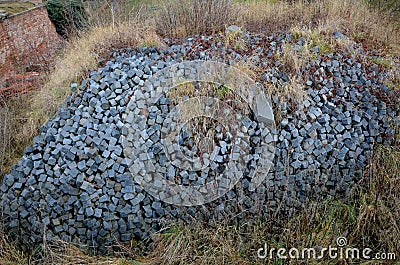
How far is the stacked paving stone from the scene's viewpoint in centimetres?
308

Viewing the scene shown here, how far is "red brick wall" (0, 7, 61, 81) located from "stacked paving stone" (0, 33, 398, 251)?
2.41m

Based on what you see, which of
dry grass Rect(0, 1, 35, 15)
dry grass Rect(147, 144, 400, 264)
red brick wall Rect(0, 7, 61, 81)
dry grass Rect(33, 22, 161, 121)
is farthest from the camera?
dry grass Rect(0, 1, 35, 15)

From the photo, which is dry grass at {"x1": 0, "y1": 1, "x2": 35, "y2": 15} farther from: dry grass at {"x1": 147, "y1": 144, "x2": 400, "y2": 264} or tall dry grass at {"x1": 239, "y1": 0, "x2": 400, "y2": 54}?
dry grass at {"x1": 147, "y1": 144, "x2": 400, "y2": 264}

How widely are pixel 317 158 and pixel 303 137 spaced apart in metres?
0.21

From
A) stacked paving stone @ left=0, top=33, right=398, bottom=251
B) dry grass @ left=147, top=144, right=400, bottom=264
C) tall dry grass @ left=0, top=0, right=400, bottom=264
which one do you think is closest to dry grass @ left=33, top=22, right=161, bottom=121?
tall dry grass @ left=0, top=0, right=400, bottom=264

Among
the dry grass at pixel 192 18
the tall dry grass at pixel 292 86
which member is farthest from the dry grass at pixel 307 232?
the dry grass at pixel 192 18

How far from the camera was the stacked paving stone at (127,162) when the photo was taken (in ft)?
10.1

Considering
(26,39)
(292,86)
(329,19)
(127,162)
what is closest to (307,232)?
(292,86)

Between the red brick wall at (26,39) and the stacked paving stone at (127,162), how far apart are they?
7.90 feet

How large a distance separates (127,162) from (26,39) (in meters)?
4.58

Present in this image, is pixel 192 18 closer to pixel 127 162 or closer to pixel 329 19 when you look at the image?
pixel 329 19

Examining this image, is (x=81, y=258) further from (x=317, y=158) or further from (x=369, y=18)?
→ (x=369, y=18)

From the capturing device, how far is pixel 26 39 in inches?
264

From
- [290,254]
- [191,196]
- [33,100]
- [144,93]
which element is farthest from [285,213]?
[33,100]
